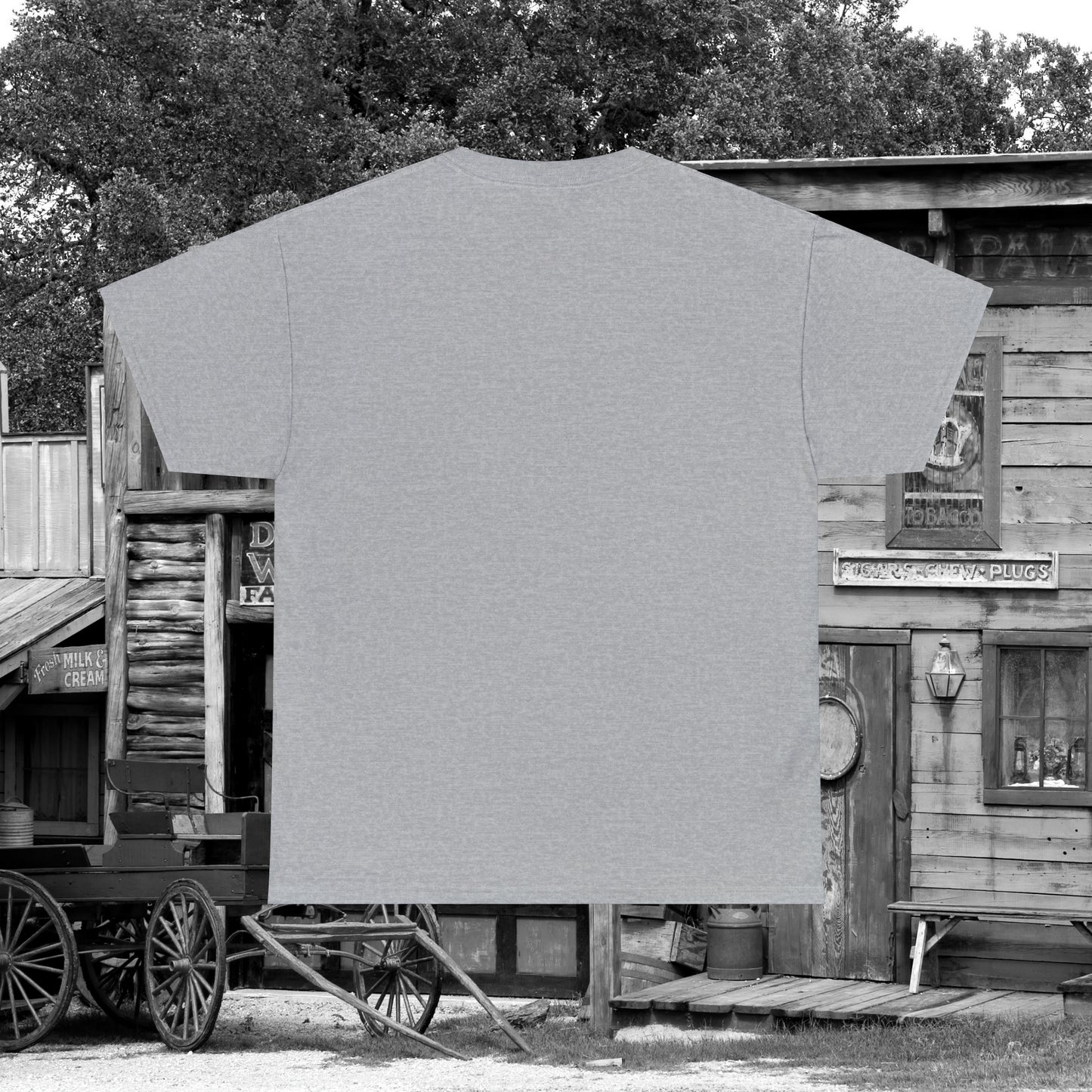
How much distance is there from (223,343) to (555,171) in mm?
871

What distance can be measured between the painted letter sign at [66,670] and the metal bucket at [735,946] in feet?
14.8

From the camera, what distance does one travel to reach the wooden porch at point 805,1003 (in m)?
9.88

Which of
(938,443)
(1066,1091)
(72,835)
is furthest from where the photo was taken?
(72,835)

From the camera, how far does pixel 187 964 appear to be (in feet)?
31.8

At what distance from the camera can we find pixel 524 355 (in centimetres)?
410

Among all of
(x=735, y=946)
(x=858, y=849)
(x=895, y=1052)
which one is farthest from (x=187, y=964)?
(x=858, y=849)

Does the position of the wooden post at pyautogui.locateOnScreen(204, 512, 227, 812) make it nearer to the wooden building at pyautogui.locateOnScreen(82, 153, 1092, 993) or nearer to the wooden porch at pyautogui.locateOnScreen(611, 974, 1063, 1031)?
the wooden building at pyautogui.locateOnScreen(82, 153, 1092, 993)

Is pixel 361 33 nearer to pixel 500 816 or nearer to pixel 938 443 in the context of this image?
pixel 938 443

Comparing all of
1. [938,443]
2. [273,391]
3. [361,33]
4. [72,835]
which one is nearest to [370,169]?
[361,33]

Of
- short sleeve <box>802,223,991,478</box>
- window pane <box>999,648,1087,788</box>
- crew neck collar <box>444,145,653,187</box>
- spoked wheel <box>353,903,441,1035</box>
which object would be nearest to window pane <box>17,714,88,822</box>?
spoked wheel <box>353,903,441,1035</box>

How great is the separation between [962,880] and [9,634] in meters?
6.40

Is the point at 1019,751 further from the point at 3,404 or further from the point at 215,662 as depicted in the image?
the point at 3,404

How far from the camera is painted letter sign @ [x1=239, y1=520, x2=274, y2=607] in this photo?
12477 mm

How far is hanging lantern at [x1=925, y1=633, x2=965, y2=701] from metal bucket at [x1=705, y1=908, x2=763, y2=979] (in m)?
1.80
